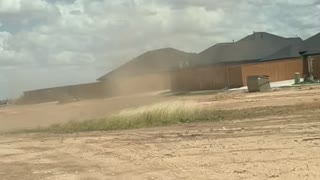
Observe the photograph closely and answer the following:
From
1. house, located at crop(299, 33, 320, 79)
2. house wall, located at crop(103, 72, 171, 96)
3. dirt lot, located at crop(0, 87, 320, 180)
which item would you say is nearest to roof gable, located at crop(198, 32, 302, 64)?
house, located at crop(299, 33, 320, 79)

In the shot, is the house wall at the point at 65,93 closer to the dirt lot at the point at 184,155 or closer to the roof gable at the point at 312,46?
the roof gable at the point at 312,46

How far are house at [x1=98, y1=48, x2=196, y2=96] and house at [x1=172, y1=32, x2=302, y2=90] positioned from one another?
2.78 meters

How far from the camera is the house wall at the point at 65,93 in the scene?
6385cm

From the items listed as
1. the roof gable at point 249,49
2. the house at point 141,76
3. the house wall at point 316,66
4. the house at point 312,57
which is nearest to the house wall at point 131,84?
the house at point 141,76

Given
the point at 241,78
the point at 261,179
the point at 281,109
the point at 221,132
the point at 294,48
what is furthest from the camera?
the point at 294,48

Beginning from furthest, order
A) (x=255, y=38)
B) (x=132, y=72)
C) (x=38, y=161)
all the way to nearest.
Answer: (x=255, y=38)
(x=132, y=72)
(x=38, y=161)

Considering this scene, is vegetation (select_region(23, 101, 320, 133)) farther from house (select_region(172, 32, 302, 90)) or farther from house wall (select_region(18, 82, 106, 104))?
house (select_region(172, 32, 302, 90))

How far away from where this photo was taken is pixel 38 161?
17984mm

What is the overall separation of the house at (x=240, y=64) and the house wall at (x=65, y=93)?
A: 10978mm

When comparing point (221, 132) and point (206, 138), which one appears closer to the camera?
point (206, 138)

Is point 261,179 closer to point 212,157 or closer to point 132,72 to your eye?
point 212,157

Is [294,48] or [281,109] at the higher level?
[294,48]

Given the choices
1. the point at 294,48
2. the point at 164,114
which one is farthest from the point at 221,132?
the point at 294,48

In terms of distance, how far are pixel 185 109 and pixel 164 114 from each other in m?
1.72
